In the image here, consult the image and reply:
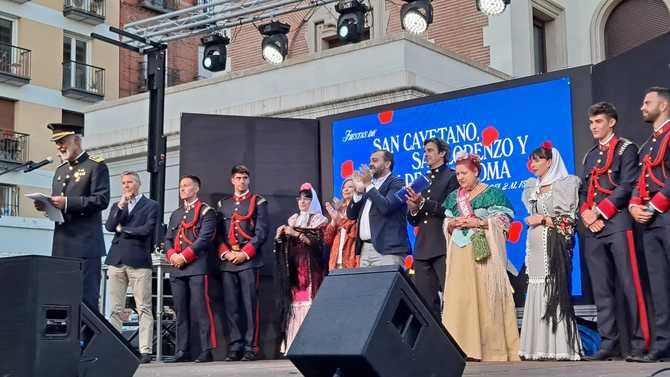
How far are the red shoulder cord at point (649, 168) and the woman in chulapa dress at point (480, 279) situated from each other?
1.10 m

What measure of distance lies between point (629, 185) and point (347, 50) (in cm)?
704

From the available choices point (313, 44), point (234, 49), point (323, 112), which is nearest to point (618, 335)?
point (323, 112)

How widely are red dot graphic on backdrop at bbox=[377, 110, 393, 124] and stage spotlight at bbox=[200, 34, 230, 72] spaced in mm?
5625

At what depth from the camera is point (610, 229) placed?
20.0 ft

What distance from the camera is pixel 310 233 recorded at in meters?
8.07

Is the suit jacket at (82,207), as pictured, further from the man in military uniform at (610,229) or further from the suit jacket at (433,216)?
the man in military uniform at (610,229)

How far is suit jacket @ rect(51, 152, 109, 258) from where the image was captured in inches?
258

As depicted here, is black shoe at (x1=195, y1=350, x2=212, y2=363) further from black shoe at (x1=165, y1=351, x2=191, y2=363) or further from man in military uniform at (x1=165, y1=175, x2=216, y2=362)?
black shoe at (x1=165, y1=351, x2=191, y2=363)

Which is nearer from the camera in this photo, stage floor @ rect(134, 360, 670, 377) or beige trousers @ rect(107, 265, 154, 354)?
stage floor @ rect(134, 360, 670, 377)

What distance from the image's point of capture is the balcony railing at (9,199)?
27094 mm

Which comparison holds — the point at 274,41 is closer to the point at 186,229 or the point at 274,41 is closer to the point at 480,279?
the point at 186,229

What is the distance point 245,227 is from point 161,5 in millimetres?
26346

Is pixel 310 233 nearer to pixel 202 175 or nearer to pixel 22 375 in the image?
pixel 202 175

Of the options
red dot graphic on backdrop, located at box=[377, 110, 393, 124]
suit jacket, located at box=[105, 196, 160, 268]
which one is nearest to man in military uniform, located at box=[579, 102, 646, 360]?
red dot graphic on backdrop, located at box=[377, 110, 393, 124]
